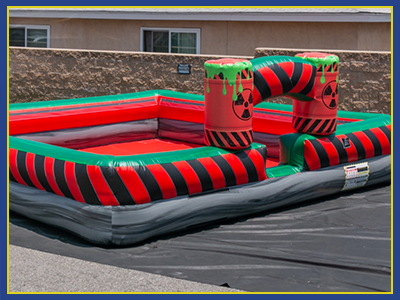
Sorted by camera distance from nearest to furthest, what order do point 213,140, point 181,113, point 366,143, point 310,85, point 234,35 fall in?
point 213,140
point 310,85
point 366,143
point 181,113
point 234,35

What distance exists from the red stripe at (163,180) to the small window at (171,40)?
26.9 feet

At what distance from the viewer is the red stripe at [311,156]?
266 inches

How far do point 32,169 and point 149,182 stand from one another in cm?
122

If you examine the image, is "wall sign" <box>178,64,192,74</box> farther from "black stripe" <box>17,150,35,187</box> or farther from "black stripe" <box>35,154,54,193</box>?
"black stripe" <box>35,154,54,193</box>

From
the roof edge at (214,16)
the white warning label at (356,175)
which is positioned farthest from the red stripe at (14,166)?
the roof edge at (214,16)

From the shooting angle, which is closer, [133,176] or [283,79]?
[133,176]

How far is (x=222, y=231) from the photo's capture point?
19.3 ft

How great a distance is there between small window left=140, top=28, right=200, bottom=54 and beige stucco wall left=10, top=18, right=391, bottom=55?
117mm

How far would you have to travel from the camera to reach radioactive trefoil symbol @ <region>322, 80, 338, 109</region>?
678 centimetres

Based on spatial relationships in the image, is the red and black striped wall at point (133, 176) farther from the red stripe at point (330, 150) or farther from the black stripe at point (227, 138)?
the red stripe at point (330, 150)

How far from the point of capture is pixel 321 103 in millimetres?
6777

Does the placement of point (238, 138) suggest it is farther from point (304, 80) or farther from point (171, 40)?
point (171, 40)

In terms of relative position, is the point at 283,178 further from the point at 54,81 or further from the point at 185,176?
the point at 54,81

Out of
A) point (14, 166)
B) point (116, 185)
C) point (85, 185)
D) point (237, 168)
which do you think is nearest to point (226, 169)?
point (237, 168)
